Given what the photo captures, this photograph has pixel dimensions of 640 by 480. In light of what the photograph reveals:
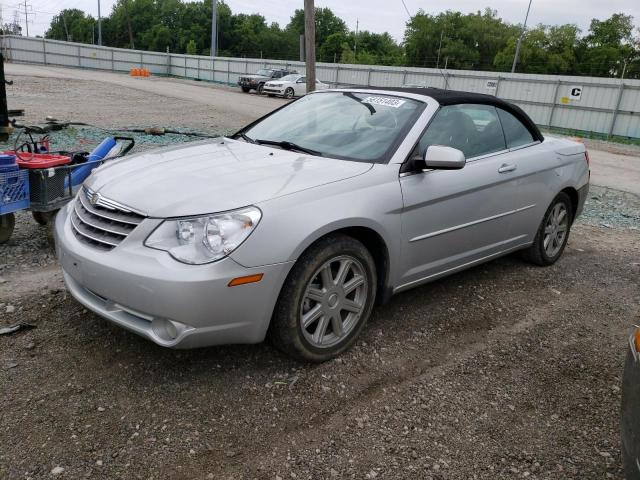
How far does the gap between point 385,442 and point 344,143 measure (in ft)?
6.57

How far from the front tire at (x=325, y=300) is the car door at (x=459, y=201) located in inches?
15.5

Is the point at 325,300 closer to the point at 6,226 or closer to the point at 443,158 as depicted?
the point at 443,158

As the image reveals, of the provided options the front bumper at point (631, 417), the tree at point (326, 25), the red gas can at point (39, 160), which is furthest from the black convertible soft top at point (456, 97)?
the tree at point (326, 25)

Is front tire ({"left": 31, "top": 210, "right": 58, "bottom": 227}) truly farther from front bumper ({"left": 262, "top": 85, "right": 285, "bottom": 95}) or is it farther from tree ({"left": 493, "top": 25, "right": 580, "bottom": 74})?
tree ({"left": 493, "top": 25, "right": 580, "bottom": 74})

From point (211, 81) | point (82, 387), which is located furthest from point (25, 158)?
point (211, 81)

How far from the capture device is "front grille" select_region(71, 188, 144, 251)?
118 inches

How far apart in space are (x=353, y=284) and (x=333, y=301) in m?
0.18

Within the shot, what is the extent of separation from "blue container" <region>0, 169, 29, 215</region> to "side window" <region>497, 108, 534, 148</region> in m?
3.97

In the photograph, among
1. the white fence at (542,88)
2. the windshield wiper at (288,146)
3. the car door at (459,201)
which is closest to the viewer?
the car door at (459,201)

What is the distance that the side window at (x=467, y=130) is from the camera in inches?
157

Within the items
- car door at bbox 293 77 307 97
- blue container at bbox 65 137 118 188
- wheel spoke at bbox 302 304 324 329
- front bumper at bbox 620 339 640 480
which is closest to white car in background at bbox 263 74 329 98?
car door at bbox 293 77 307 97

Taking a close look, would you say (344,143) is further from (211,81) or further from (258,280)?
(211,81)

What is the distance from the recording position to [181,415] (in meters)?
2.85

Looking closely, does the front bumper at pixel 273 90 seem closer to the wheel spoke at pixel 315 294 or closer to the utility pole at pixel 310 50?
the utility pole at pixel 310 50
